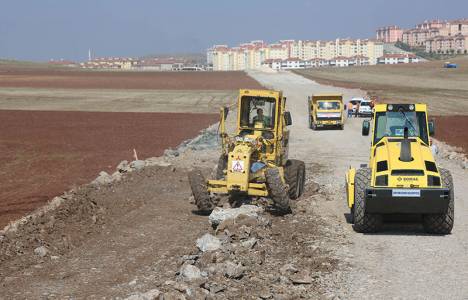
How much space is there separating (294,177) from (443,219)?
16.4 feet

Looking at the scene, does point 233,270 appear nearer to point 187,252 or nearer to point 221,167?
point 187,252

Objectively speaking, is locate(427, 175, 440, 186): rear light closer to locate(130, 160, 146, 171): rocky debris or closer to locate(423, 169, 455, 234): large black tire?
locate(423, 169, 455, 234): large black tire

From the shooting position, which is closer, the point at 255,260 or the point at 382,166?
the point at 255,260

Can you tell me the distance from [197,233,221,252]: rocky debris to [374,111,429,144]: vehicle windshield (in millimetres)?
4757

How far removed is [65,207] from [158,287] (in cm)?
755

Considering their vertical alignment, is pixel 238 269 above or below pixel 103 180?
above

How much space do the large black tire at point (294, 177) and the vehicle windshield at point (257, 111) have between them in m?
1.67

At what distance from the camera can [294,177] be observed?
666 inches

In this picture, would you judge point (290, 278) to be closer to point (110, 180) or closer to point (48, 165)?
point (110, 180)

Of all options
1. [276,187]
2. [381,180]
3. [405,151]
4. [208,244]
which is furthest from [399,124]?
[208,244]

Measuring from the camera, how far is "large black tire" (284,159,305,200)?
16875 mm

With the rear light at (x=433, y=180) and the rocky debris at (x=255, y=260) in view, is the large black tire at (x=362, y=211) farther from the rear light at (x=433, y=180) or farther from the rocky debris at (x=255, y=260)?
the rear light at (x=433, y=180)

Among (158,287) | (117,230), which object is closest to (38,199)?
(117,230)

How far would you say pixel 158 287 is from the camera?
380 inches
